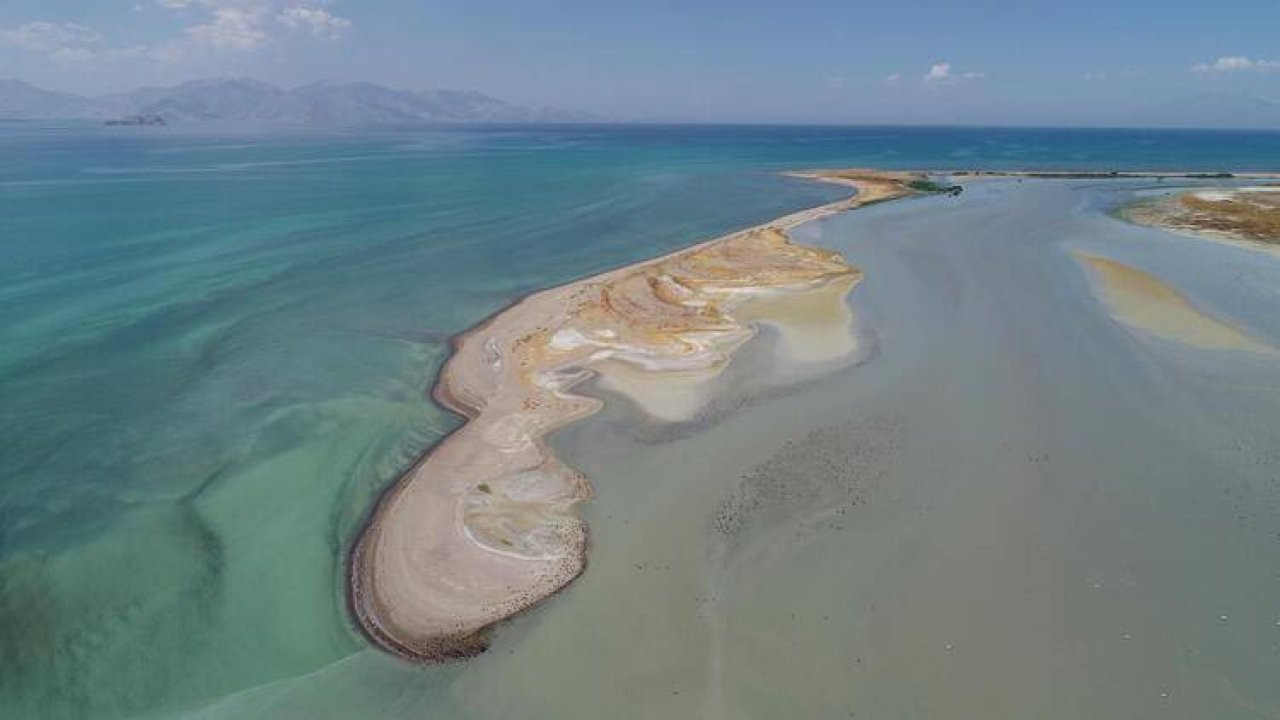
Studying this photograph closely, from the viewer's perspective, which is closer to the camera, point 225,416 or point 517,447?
point 517,447

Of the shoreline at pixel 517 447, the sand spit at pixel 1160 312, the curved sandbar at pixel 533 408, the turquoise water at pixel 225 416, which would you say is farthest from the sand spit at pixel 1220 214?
the shoreline at pixel 517 447

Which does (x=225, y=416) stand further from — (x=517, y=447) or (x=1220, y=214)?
(x=1220, y=214)

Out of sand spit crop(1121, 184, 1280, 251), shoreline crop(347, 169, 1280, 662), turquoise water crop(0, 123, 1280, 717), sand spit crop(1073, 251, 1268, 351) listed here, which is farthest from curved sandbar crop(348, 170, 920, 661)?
Result: sand spit crop(1121, 184, 1280, 251)

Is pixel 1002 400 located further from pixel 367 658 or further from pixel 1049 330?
pixel 367 658

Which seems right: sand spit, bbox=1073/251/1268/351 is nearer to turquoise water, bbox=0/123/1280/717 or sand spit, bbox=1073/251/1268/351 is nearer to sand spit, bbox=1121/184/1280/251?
sand spit, bbox=1121/184/1280/251

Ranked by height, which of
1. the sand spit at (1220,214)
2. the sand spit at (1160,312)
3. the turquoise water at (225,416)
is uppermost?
the sand spit at (1220,214)

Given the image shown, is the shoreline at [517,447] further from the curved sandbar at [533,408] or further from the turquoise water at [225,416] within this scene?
the turquoise water at [225,416]

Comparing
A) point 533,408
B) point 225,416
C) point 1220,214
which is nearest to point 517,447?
point 533,408
